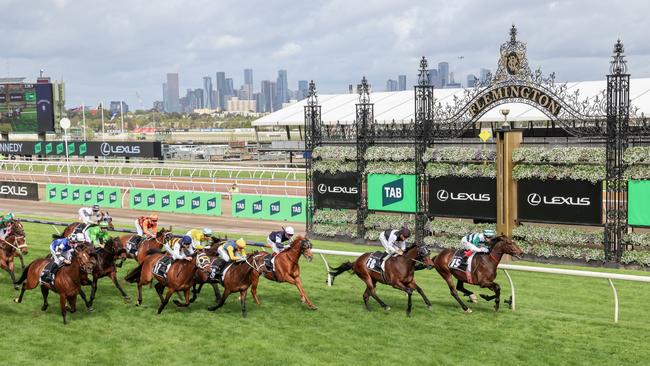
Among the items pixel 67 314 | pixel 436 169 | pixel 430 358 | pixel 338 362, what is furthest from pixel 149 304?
pixel 436 169

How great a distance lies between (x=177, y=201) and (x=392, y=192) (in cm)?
1185

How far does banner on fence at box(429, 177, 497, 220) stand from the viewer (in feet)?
61.9

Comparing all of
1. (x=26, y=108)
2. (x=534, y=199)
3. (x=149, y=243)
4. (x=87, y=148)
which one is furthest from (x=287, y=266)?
(x=26, y=108)

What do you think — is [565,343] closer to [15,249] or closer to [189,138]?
[15,249]

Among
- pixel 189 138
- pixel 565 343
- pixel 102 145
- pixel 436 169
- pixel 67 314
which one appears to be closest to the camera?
pixel 565 343

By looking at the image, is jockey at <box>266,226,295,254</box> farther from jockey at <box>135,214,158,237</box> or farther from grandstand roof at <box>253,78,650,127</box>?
grandstand roof at <box>253,78,650,127</box>

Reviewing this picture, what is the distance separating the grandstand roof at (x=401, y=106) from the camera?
103ft

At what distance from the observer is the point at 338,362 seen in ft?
30.9

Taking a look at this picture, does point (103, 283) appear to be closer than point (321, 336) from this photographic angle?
No

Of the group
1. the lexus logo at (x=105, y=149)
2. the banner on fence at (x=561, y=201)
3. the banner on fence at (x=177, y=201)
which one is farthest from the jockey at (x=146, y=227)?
the lexus logo at (x=105, y=149)

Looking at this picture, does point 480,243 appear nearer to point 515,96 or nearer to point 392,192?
point 515,96

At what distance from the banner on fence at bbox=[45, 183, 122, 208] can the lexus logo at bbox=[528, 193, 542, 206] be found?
19627 mm

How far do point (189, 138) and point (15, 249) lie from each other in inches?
3855

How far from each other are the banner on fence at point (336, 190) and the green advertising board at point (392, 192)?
59 centimetres
